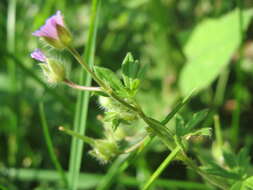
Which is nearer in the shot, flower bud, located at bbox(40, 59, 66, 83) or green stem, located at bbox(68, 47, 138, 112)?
green stem, located at bbox(68, 47, 138, 112)

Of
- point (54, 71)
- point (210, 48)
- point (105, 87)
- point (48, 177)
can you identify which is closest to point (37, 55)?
point (54, 71)

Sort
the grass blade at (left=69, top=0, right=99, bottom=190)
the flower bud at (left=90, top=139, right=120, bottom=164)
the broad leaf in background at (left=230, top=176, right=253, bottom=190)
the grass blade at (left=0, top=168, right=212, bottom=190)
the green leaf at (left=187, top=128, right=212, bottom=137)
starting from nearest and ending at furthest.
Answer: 1. the green leaf at (left=187, top=128, right=212, bottom=137)
2. the broad leaf in background at (left=230, top=176, right=253, bottom=190)
3. the flower bud at (left=90, top=139, right=120, bottom=164)
4. the grass blade at (left=69, top=0, right=99, bottom=190)
5. the grass blade at (left=0, top=168, right=212, bottom=190)

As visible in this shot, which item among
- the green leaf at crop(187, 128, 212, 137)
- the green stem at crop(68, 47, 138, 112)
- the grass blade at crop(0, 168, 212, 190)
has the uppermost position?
the green stem at crop(68, 47, 138, 112)

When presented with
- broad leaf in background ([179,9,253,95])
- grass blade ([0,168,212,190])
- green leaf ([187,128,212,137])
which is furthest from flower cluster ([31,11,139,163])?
broad leaf in background ([179,9,253,95])

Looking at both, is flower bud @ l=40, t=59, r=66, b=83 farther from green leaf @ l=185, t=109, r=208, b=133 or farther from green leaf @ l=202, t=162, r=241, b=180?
green leaf @ l=202, t=162, r=241, b=180

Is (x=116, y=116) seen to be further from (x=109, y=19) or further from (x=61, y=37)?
(x=109, y=19)

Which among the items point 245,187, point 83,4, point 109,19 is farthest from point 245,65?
point 245,187

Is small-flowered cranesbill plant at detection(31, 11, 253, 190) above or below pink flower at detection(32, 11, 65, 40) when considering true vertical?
below
